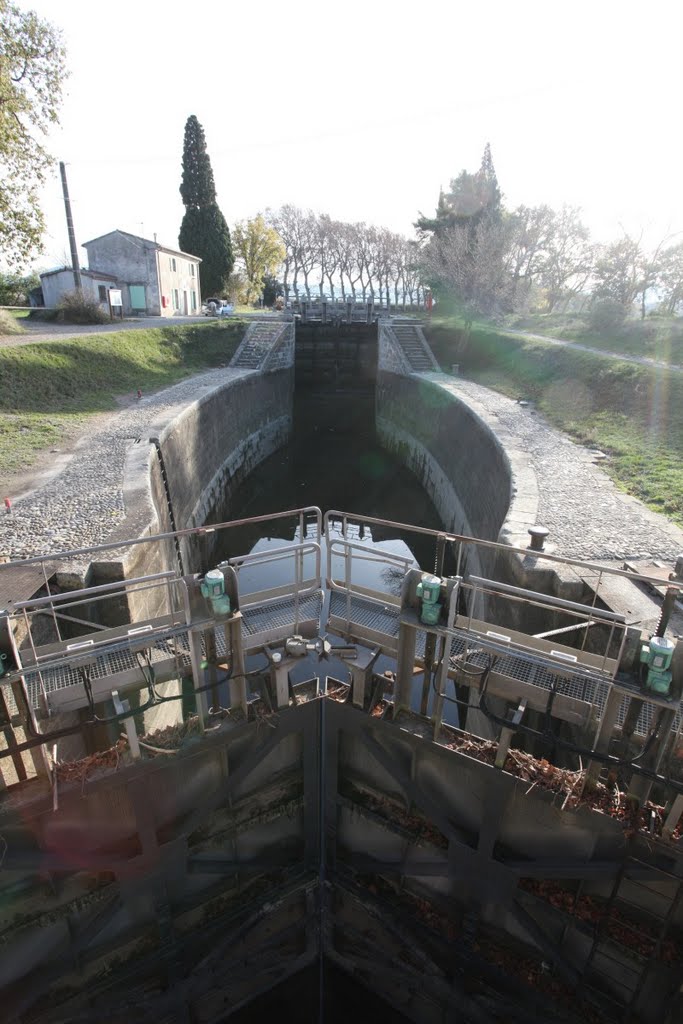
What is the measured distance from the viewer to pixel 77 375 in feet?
61.1

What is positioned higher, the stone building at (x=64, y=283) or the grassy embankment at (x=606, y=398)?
the stone building at (x=64, y=283)

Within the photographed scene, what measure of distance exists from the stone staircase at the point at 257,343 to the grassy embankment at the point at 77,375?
0.74 metres

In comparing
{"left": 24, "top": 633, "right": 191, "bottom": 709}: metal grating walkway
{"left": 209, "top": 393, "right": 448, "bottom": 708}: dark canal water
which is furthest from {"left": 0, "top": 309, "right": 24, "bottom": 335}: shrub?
{"left": 24, "top": 633, "right": 191, "bottom": 709}: metal grating walkway

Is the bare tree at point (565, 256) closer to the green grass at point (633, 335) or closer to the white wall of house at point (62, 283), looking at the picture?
the green grass at point (633, 335)

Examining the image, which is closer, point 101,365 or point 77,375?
point 77,375

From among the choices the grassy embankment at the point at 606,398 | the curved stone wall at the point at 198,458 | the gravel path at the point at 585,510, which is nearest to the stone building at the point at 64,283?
the curved stone wall at the point at 198,458

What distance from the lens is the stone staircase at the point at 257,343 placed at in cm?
2578

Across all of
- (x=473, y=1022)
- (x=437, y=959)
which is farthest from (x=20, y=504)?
(x=473, y=1022)

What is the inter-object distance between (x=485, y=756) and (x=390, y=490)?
660 inches

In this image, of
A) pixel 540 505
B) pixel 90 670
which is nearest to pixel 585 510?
pixel 540 505

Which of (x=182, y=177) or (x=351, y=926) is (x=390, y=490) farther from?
(x=182, y=177)

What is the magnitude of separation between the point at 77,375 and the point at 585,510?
54.4 ft

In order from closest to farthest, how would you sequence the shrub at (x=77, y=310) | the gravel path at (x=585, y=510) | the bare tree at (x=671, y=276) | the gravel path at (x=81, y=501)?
the gravel path at (x=81, y=501) < the gravel path at (x=585, y=510) < the shrub at (x=77, y=310) < the bare tree at (x=671, y=276)

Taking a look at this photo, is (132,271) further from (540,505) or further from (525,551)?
(525,551)
